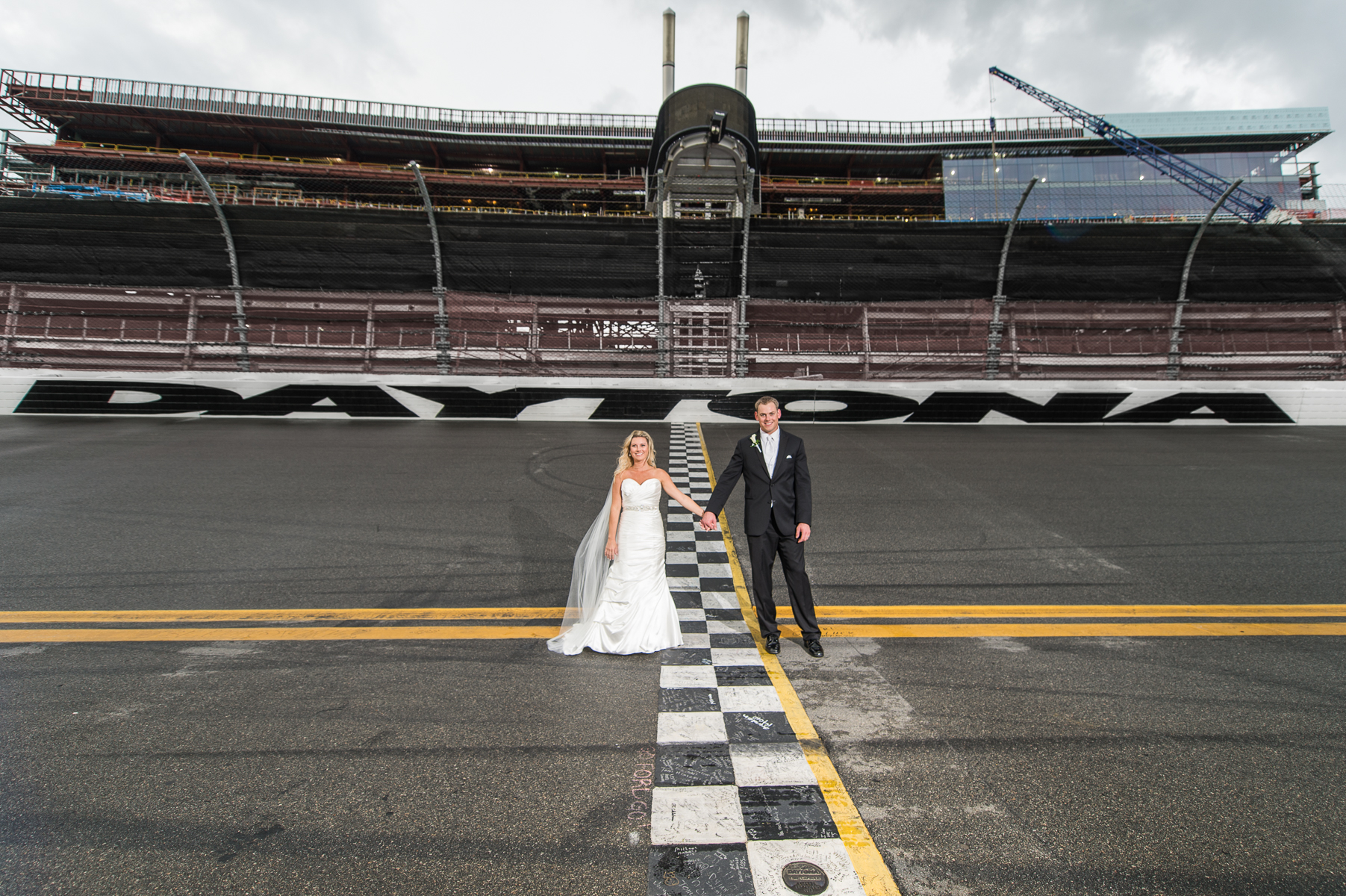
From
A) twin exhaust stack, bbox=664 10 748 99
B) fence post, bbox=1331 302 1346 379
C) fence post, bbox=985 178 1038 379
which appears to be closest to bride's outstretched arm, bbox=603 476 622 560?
fence post, bbox=985 178 1038 379

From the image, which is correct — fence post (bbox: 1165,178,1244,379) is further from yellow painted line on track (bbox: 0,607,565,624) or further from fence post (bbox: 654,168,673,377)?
yellow painted line on track (bbox: 0,607,565,624)

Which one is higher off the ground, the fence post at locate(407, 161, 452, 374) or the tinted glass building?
the tinted glass building

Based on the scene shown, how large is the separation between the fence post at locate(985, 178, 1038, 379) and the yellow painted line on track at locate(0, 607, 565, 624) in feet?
39.8

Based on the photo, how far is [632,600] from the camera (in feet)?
11.5

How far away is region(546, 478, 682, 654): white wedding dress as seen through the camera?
3451mm

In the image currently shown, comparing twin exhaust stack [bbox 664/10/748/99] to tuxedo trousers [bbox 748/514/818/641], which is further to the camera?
twin exhaust stack [bbox 664/10/748/99]

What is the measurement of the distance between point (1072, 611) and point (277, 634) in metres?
5.43

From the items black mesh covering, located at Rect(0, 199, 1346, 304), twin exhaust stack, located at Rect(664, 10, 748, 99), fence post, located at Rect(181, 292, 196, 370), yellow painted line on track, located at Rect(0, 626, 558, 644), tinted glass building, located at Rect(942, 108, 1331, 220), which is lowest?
yellow painted line on track, located at Rect(0, 626, 558, 644)

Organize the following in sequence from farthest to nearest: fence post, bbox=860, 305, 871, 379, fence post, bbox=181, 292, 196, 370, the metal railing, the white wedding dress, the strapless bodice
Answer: the metal railing < fence post, bbox=860, 305, 871, 379 < fence post, bbox=181, 292, 196, 370 < the strapless bodice < the white wedding dress

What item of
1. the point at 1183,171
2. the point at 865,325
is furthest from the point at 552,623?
the point at 1183,171

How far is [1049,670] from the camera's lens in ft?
10.5

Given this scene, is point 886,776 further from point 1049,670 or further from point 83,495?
point 83,495

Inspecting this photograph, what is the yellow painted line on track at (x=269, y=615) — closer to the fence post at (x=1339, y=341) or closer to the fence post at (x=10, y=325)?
the fence post at (x=10, y=325)

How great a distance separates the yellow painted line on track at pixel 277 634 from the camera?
11.5ft
